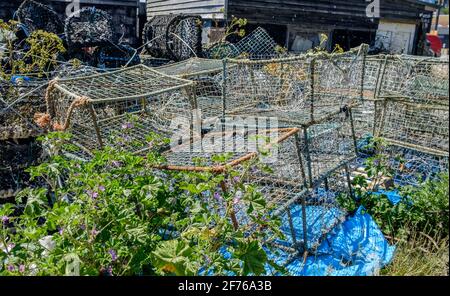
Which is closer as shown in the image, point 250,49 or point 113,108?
point 113,108

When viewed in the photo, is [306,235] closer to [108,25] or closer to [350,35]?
[108,25]

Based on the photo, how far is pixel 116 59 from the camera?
599cm

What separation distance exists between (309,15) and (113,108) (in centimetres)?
974

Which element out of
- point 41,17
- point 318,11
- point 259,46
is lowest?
point 259,46

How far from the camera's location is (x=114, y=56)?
620cm

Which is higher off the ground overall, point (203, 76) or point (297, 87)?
point (297, 87)

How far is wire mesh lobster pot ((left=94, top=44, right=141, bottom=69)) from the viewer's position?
5992 millimetres

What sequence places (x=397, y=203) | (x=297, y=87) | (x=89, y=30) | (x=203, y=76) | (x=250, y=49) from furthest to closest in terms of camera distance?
(x=250, y=49) → (x=89, y=30) → (x=203, y=76) → (x=297, y=87) → (x=397, y=203)

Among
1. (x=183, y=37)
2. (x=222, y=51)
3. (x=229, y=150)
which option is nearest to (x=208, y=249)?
(x=229, y=150)

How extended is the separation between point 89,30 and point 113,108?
2797 millimetres

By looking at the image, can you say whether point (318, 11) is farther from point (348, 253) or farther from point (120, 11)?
point (348, 253)

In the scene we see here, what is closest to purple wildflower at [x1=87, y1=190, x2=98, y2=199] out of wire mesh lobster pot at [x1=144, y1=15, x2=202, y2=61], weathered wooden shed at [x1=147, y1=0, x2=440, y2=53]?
wire mesh lobster pot at [x1=144, y1=15, x2=202, y2=61]

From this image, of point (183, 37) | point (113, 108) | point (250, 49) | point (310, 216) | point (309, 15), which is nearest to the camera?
point (310, 216)

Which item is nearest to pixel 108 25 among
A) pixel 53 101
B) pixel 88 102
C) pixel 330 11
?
pixel 53 101
